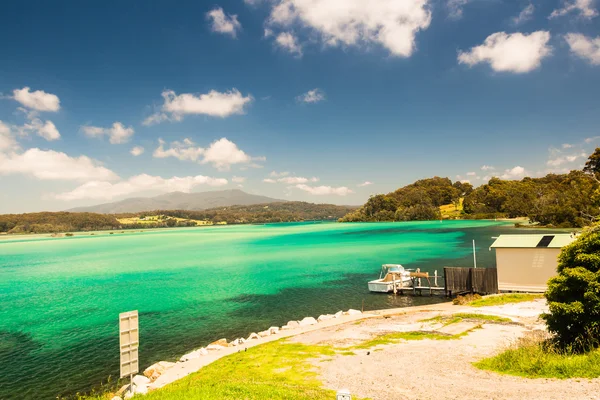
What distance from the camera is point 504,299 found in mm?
26359

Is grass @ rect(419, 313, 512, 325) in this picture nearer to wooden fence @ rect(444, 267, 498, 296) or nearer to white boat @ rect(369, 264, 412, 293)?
wooden fence @ rect(444, 267, 498, 296)

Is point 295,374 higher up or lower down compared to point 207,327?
higher up

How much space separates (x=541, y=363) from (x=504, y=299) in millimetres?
16659

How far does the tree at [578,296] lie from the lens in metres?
12.0

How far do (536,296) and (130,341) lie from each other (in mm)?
27547

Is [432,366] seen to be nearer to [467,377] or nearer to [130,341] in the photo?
[467,377]

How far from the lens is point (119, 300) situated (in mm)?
38812

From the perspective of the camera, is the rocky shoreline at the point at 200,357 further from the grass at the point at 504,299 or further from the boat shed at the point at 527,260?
the boat shed at the point at 527,260

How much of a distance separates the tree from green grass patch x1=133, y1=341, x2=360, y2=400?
8.73m

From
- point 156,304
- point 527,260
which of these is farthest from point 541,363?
point 156,304

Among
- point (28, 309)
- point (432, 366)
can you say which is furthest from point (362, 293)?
point (28, 309)

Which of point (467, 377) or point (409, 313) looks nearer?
point (467, 377)

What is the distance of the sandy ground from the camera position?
1016cm

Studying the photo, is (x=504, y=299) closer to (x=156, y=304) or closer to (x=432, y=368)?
(x=432, y=368)
